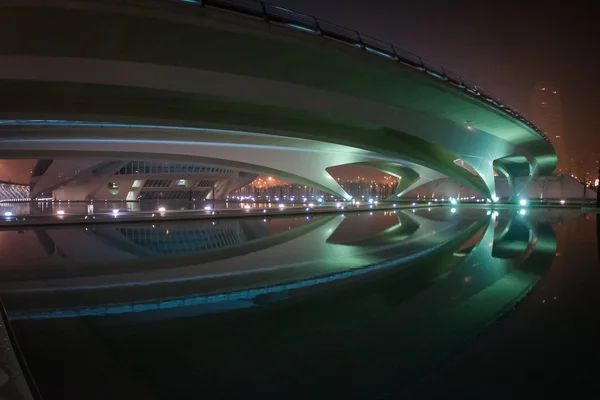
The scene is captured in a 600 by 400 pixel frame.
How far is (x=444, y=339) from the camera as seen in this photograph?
11.7 ft

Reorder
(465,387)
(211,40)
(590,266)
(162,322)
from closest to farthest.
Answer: (465,387) < (162,322) < (590,266) < (211,40)

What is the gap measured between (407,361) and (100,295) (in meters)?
4.12

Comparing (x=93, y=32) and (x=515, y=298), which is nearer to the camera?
(x=515, y=298)

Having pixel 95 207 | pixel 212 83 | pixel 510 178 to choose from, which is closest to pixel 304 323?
pixel 212 83

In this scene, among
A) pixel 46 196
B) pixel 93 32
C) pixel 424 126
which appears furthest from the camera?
pixel 46 196

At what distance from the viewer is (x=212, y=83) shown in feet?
41.3

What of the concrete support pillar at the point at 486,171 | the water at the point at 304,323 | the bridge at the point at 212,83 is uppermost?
the bridge at the point at 212,83

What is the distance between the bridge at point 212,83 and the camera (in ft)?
31.3

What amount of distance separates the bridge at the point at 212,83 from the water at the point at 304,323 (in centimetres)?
528

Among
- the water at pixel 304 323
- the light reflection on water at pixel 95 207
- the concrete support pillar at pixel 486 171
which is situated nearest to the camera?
the water at pixel 304 323

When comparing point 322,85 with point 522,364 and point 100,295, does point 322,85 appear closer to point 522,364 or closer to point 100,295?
point 100,295

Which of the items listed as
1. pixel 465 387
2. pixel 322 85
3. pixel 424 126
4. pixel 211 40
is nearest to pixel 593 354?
pixel 465 387

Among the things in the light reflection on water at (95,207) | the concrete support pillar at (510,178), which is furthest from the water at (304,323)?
the concrete support pillar at (510,178)

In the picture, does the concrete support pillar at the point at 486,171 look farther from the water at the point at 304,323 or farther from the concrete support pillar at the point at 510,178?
the water at the point at 304,323
